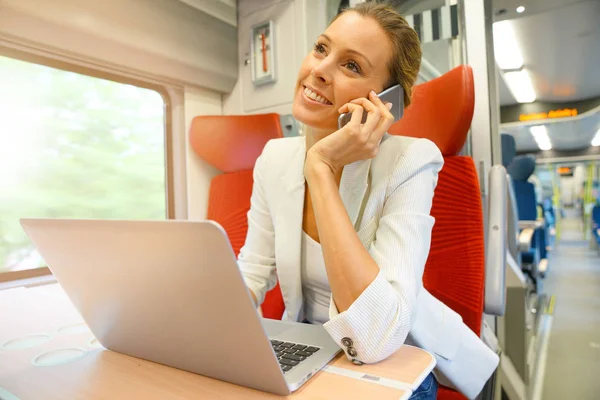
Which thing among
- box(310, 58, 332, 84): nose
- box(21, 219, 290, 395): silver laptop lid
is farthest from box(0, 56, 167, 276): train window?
box(310, 58, 332, 84): nose

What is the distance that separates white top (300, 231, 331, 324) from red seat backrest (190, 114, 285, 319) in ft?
2.05

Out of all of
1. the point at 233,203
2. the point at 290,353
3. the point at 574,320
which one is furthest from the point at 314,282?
the point at 574,320

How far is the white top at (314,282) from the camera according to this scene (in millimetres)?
989

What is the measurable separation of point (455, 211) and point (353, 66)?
20.3 inches

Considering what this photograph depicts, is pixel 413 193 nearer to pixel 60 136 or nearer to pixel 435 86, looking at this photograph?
pixel 435 86

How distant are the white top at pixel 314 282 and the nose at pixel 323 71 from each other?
40 cm

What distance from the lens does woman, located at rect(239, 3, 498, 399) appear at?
726 millimetres

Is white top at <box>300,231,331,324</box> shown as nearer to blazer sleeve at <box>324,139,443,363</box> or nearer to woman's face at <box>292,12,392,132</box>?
blazer sleeve at <box>324,139,443,363</box>

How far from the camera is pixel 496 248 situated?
1223mm

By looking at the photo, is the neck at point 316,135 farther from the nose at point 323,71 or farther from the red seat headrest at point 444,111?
the red seat headrest at point 444,111

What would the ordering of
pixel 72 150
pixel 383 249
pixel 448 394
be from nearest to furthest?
pixel 383 249, pixel 448 394, pixel 72 150

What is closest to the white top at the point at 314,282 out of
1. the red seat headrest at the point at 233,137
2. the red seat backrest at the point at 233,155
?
the red seat backrest at the point at 233,155

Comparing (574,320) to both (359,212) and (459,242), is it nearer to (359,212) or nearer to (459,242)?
(459,242)

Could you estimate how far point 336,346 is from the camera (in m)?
0.71
